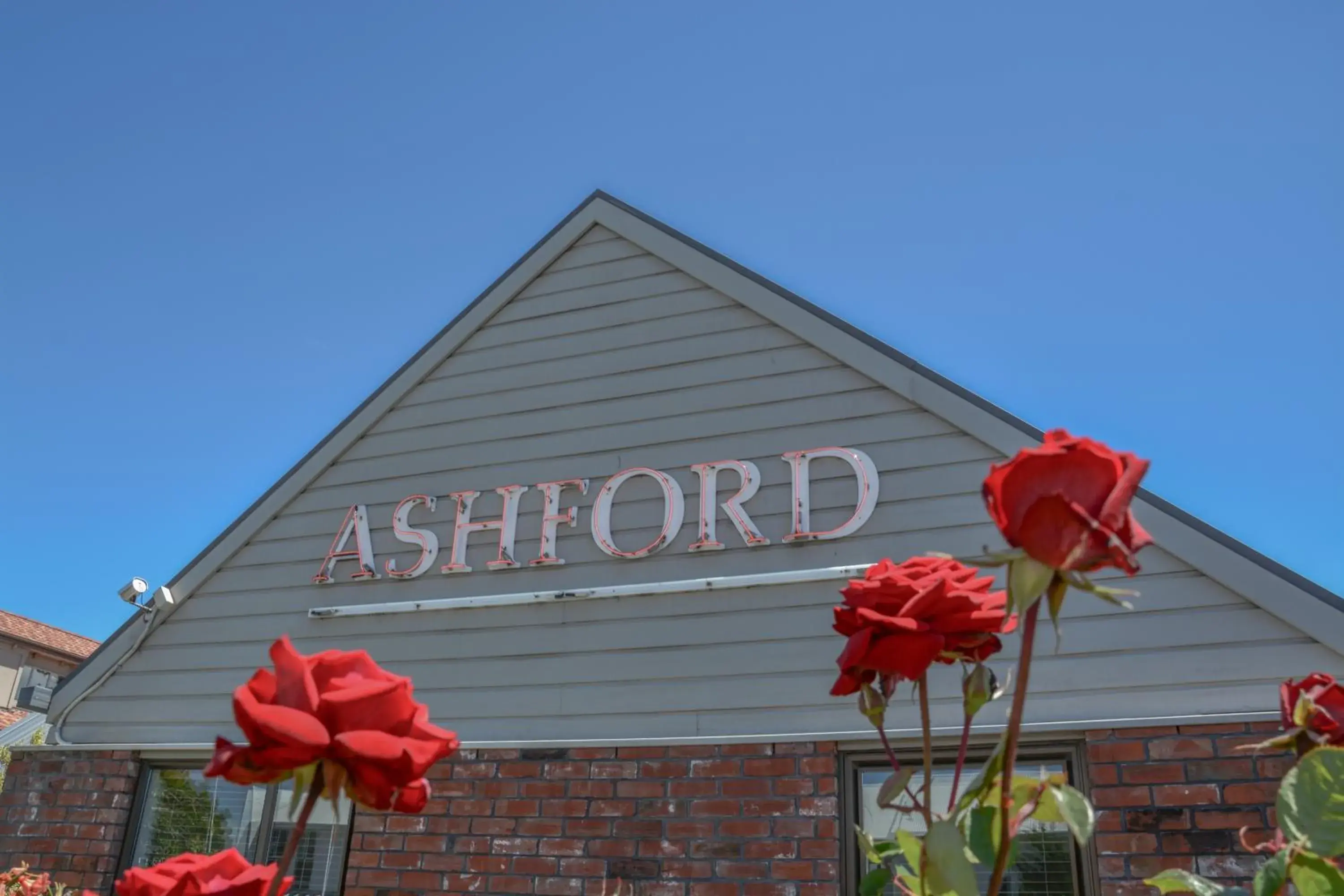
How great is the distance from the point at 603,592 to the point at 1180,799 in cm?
273

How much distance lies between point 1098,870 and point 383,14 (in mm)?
5821

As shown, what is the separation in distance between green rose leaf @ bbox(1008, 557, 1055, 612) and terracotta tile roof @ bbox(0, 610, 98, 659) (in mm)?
26712

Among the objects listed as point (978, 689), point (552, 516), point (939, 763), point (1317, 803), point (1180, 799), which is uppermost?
point (552, 516)

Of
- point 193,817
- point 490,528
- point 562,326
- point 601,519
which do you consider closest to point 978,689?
point 601,519

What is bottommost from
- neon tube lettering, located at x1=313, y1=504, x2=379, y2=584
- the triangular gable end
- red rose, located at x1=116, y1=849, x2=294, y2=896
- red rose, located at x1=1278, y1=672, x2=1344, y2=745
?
red rose, located at x1=116, y1=849, x2=294, y2=896

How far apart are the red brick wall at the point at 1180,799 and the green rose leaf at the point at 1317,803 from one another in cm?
350

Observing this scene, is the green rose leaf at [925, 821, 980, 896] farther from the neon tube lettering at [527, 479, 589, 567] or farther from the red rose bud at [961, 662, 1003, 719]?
the neon tube lettering at [527, 479, 589, 567]

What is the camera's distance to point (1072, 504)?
2.56ft

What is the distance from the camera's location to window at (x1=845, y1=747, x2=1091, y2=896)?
13.5ft

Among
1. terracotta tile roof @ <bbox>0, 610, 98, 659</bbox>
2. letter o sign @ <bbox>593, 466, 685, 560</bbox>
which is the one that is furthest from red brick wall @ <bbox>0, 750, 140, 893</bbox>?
terracotta tile roof @ <bbox>0, 610, 98, 659</bbox>

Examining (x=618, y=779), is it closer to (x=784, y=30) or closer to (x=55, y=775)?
(x=55, y=775)

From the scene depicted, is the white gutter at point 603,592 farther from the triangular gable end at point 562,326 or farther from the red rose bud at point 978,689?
the red rose bud at point 978,689

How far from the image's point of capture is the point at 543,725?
5188mm

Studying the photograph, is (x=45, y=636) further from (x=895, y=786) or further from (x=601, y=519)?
(x=895, y=786)
